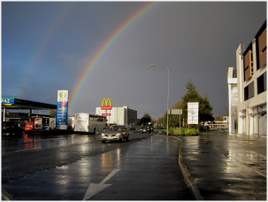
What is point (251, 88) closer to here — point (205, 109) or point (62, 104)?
point (205, 109)

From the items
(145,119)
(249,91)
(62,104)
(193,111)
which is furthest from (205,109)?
(145,119)

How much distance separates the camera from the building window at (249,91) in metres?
51.7

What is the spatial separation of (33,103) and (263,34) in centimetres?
3899

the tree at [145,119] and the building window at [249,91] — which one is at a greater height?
the building window at [249,91]

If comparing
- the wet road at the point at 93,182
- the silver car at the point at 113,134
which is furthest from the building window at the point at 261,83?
the wet road at the point at 93,182

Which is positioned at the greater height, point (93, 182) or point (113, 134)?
point (113, 134)

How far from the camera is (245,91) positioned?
191 feet

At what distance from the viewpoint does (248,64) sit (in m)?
54.6

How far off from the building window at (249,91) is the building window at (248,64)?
4.11 ft

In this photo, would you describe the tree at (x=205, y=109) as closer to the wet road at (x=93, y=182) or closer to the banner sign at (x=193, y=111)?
the banner sign at (x=193, y=111)

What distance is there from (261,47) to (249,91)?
1083 cm

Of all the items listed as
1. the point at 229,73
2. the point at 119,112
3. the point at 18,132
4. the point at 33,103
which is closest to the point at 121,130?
the point at 18,132

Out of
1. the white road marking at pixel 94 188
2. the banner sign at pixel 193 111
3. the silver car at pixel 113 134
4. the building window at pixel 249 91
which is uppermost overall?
the building window at pixel 249 91

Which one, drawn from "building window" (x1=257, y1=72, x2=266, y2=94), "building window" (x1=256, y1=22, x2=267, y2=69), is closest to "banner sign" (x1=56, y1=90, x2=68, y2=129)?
"building window" (x1=257, y1=72, x2=266, y2=94)
